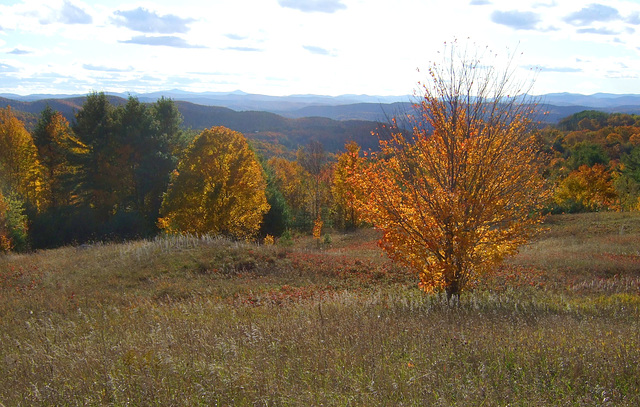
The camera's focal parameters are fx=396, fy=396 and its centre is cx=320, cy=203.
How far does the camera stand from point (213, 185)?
924 inches

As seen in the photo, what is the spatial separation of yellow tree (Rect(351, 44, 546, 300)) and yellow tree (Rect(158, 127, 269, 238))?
16.3 meters

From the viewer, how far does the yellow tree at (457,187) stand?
7738 millimetres

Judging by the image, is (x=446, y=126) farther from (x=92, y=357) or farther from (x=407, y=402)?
(x=92, y=357)

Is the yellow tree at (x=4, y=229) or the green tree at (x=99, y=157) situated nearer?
the yellow tree at (x=4, y=229)

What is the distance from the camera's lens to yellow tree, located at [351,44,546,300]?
25.4 ft

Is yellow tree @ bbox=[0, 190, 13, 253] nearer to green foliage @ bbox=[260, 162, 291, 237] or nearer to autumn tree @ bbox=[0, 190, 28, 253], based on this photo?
autumn tree @ bbox=[0, 190, 28, 253]

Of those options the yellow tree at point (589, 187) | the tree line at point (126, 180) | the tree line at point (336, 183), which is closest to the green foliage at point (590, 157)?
the tree line at point (336, 183)

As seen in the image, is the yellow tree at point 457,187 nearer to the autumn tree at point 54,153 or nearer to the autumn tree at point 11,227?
the autumn tree at point 11,227

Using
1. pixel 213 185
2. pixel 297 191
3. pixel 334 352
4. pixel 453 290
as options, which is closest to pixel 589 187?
pixel 297 191

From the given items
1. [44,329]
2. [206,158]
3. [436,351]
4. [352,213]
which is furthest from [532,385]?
[352,213]

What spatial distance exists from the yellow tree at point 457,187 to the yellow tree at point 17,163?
1478 inches

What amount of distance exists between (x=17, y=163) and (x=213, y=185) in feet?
86.9

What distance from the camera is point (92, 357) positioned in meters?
5.02

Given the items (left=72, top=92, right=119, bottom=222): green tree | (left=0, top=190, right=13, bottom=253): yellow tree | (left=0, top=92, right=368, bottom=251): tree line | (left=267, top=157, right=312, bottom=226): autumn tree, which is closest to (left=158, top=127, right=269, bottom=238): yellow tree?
(left=0, top=92, right=368, bottom=251): tree line
